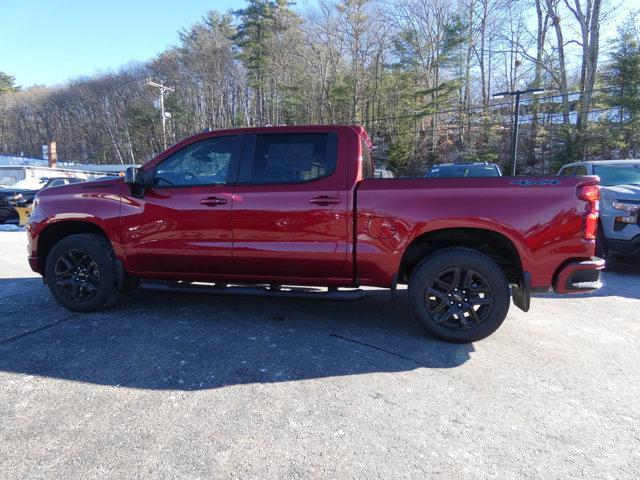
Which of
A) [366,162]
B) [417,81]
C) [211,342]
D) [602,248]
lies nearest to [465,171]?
[602,248]

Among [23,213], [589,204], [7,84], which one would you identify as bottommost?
[23,213]

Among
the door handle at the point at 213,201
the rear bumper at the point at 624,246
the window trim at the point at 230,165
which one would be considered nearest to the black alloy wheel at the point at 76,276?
the window trim at the point at 230,165

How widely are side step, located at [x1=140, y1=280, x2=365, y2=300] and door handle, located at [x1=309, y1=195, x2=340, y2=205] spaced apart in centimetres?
83

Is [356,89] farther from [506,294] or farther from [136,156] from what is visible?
[136,156]

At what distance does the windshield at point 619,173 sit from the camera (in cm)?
740

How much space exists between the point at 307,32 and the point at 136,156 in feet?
112

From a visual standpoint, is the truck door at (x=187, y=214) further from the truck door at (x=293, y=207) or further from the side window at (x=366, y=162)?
the side window at (x=366, y=162)

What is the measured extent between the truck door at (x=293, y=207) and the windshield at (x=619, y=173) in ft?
20.0

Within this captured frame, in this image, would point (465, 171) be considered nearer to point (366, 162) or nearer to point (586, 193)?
point (366, 162)

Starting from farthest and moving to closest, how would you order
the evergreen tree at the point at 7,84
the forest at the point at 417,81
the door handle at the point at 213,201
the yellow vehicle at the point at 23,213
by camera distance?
1. the evergreen tree at the point at 7,84
2. the forest at the point at 417,81
3. the yellow vehicle at the point at 23,213
4. the door handle at the point at 213,201

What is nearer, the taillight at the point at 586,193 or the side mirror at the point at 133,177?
the taillight at the point at 586,193

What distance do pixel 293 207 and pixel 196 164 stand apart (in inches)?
46.5

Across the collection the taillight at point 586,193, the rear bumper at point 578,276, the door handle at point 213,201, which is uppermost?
the taillight at point 586,193

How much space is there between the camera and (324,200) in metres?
3.72
